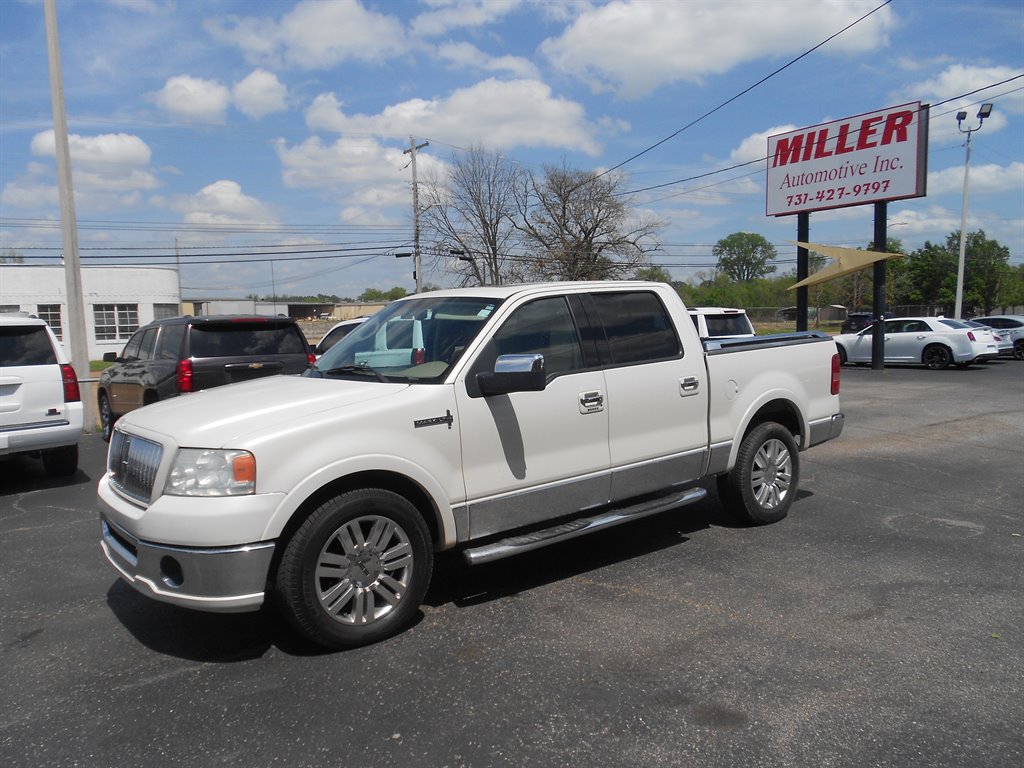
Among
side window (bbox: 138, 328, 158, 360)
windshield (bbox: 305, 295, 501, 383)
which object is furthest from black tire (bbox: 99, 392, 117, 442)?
windshield (bbox: 305, 295, 501, 383)

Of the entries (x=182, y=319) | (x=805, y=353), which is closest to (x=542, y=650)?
(x=805, y=353)

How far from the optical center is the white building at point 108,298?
41219 millimetres

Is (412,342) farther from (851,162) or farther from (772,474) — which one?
(851,162)

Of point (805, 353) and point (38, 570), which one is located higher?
point (805, 353)

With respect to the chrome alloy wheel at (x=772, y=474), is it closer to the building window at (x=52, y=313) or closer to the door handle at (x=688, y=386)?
the door handle at (x=688, y=386)

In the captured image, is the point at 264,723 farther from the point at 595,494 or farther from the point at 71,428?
the point at 71,428

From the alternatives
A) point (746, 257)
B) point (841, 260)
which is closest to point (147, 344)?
point (841, 260)

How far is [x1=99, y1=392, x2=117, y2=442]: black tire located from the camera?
38.1 feet

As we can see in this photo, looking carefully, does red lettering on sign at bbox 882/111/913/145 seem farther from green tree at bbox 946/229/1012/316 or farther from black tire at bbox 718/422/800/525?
green tree at bbox 946/229/1012/316

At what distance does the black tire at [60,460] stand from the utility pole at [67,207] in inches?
163

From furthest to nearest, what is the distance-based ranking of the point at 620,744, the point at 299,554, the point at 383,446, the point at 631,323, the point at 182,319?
the point at 182,319
the point at 631,323
the point at 383,446
the point at 299,554
the point at 620,744

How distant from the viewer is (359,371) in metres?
4.77

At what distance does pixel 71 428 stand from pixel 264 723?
19.6 feet

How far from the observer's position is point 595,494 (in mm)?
4953
